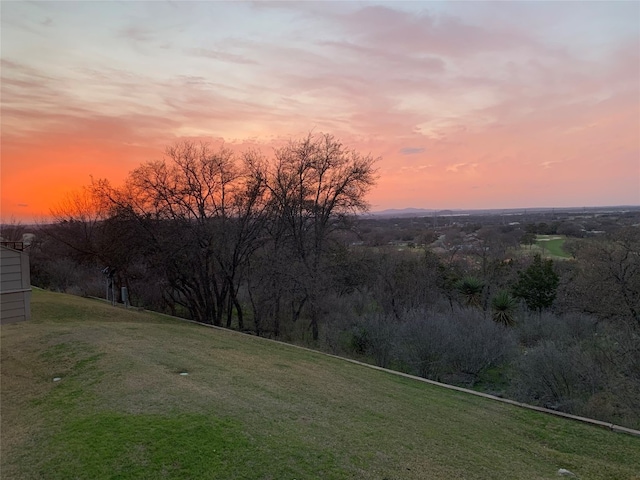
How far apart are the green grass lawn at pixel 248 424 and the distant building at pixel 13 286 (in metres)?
1.67

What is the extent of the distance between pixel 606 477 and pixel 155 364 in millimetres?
7900

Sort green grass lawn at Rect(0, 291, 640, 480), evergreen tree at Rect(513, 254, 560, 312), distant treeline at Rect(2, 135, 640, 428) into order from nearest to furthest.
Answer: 1. green grass lawn at Rect(0, 291, 640, 480)
2. distant treeline at Rect(2, 135, 640, 428)
3. evergreen tree at Rect(513, 254, 560, 312)

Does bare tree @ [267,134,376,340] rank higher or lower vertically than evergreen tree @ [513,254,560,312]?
higher

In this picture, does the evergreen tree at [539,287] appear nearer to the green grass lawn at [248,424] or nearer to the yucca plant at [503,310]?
the yucca plant at [503,310]

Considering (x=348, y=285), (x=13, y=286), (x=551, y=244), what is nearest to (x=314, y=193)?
(x=348, y=285)

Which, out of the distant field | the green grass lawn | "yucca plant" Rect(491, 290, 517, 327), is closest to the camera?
the green grass lawn

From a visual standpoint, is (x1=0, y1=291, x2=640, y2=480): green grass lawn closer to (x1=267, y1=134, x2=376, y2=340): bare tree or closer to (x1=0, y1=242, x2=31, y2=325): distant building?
(x1=0, y1=242, x2=31, y2=325): distant building

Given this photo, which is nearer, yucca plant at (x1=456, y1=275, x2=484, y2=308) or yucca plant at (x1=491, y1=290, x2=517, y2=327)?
yucca plant at (x1=491, y1=290, x2=517, y2=327)

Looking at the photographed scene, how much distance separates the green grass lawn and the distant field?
109 ft

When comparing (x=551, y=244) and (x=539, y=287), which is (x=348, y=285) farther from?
(x=551, y=244)

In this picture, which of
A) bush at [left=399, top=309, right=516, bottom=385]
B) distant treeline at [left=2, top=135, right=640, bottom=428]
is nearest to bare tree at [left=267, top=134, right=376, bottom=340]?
distant treeline at [left=2, top=135, right=640, bottom=428]

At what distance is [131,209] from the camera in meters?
19.2

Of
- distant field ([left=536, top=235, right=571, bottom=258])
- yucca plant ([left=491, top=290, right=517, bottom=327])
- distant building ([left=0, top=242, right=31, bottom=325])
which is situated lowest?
yucca plant ([left=491, top=290, right=517, bottom=327])

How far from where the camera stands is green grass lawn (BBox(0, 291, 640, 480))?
4.91m
